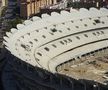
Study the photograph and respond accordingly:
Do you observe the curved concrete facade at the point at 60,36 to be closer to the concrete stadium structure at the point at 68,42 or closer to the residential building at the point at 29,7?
the concrete stadium structure at the point at 68,42

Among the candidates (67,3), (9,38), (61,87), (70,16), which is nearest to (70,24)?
(70,16)

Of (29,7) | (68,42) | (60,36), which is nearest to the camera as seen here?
(68,42)

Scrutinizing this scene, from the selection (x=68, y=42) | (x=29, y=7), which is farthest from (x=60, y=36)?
(x=29, y=7)

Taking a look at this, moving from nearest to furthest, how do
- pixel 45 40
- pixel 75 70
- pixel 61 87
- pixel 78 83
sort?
pixel 78 83 < pixel 61 87 < pixel 75 70 < pixel 45 40

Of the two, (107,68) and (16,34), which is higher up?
(16,34)

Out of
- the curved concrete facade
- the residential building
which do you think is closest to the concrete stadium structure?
the curved concrete facade

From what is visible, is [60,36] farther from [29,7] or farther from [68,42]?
[29,7]

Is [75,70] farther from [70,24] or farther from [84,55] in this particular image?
[70,24]
